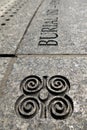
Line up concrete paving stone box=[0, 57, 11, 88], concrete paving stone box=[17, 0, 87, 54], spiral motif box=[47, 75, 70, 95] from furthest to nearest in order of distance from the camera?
concrete paving stone box=[17, 0, 87, 54] < concrete paving stone box=[0, 57, 11, 88] < spiral motif box=[47, 75, 70, 95]

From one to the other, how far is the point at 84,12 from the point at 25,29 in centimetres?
82

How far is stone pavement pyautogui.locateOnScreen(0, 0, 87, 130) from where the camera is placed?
112 cm

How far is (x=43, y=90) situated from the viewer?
1.30 meters

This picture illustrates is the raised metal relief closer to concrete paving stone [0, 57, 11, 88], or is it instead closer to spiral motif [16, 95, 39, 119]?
spiral motif [16, 95, 39, 119]

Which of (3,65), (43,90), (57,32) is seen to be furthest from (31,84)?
(57,32)

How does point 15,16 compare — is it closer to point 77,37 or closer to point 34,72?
point 77,37

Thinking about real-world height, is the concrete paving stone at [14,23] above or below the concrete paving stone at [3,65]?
below

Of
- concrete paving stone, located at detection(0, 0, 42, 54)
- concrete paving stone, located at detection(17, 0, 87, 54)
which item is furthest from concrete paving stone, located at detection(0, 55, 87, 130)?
concrete paving stone, located at detection(0, 0, 42, 54)

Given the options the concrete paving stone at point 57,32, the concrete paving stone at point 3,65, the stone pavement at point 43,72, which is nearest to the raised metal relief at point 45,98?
the stone pavement at point 43,72

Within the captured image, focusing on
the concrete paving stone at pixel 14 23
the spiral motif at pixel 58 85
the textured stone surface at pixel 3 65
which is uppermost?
the spiral motif at pixel 58 85

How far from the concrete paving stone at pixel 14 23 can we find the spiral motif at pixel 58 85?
511mm

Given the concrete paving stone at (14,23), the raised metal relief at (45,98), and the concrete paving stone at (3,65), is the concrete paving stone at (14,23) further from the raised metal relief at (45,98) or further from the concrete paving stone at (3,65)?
the raised metal relief at (45,98)

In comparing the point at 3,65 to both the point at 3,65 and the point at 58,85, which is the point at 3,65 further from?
the point at 58,85

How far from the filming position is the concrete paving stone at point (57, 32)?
1750 millimetres
